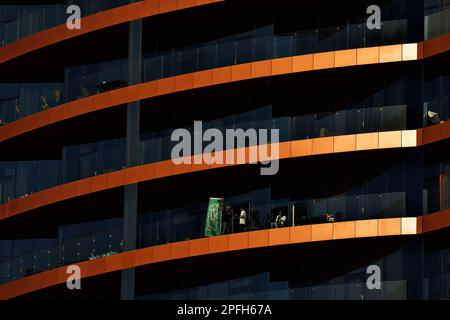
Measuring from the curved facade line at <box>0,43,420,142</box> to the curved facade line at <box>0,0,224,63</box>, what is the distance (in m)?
2.83

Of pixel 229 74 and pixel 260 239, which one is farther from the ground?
pixel 229 74

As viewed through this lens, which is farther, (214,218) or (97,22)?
(97,22)

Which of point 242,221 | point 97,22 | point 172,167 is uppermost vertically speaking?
point 97,22

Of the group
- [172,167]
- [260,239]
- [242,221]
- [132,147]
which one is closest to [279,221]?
[260,239]

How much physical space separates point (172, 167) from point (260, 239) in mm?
4821

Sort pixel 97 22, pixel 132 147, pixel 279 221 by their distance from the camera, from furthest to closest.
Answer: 1. pixel 97 22
2. pixel 132 147
3. pixel 279 221

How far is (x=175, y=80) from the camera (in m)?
82.4

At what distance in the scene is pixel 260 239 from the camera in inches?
3132

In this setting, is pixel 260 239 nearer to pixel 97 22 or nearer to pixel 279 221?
pixel 279 221

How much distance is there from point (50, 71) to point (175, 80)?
8.85 m

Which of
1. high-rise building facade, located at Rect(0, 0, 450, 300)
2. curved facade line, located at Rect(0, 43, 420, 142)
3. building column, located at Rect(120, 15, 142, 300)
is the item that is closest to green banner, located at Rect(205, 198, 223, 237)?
high-rise building facade, located at Rect(0, 0, 450, 300)

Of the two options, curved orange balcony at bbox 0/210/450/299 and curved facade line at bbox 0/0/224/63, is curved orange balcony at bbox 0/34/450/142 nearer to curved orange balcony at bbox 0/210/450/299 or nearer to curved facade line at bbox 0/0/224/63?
curved facade line at bbox 0/0/224/63
